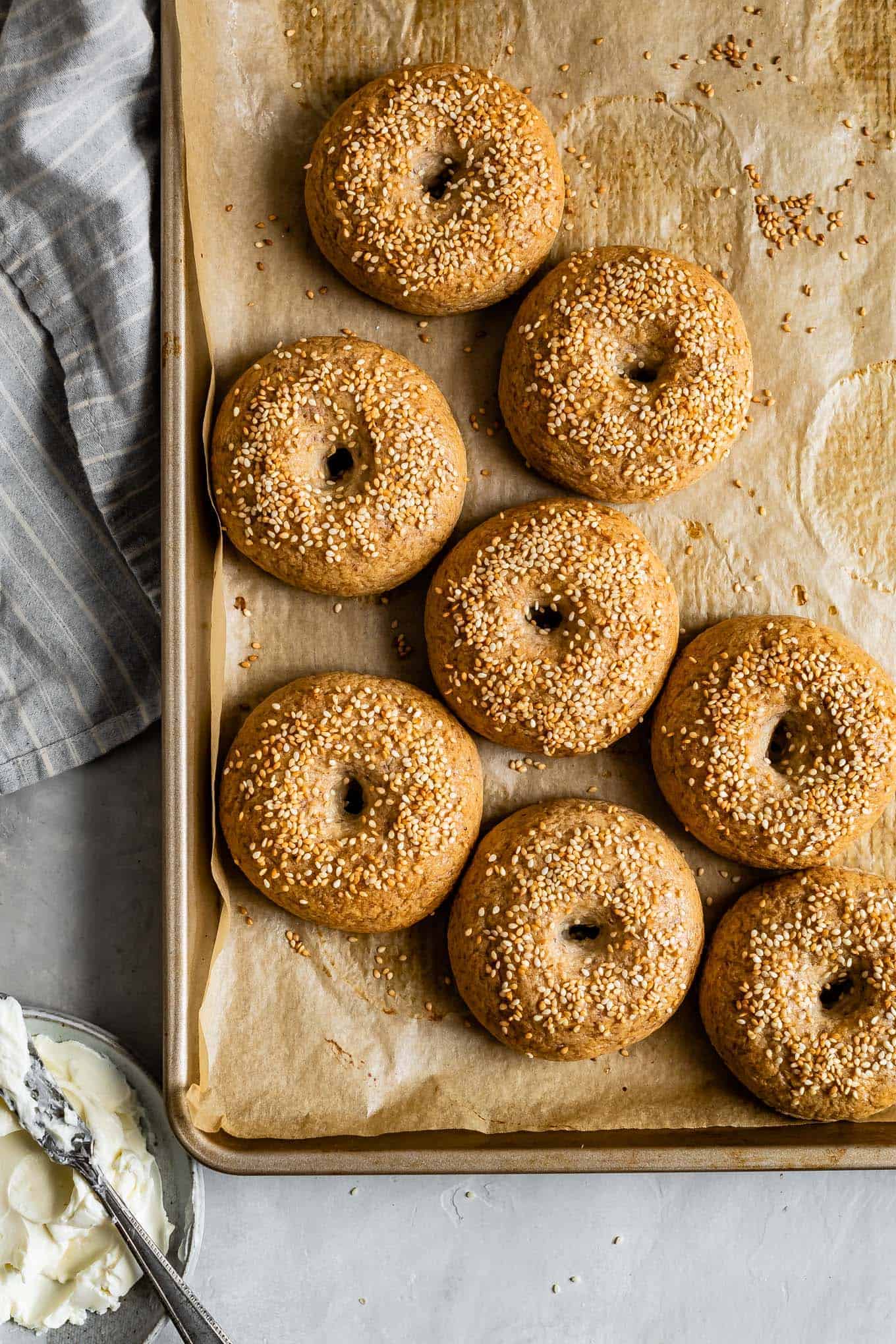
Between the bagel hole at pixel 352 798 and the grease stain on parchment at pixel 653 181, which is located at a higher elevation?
the grease stain on parchment at pixel 653 181

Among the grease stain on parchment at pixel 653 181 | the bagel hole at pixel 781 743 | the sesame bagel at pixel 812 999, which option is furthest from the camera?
the grease stain on parchment at pixel 653 181

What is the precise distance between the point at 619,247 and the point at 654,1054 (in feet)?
5.40

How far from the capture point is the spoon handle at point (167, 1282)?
1980 mm

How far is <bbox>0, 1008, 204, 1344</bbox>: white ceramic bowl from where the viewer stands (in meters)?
2.10

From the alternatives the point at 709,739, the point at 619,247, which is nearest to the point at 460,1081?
the point at 709,739

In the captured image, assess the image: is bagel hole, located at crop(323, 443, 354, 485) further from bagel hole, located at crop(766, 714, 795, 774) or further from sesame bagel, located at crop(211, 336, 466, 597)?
bagel hole, located at crop(766, 714, 795, 774)

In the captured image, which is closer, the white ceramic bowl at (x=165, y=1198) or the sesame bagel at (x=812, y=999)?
the sesame bagel at (x=812, y=999)

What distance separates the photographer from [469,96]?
206cm

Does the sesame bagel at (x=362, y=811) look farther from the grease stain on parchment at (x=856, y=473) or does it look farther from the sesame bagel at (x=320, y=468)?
the grease stain on parchment at (x=856, y=473)

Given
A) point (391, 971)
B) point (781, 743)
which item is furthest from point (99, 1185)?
point (781, 743)

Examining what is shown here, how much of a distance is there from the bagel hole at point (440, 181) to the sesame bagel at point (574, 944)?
1300 mm

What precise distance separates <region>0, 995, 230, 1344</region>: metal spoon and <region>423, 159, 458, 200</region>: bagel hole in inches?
76.6

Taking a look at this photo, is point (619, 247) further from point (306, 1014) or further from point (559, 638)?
point (306, 1014)

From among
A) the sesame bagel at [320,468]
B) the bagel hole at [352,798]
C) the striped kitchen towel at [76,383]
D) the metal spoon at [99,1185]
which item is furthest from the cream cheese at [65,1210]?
the sesame bagel at [320,468]
